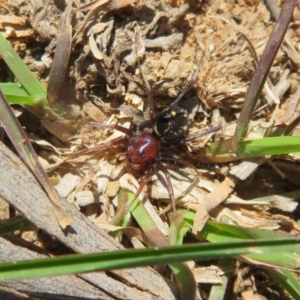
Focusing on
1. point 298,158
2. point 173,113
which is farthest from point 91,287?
point 298,158

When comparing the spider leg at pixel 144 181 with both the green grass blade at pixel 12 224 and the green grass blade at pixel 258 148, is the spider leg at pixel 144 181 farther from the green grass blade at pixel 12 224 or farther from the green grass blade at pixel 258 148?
the green grass blade at pixel 12 224

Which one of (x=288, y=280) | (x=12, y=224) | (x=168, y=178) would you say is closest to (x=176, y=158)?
(x=168, y=178)

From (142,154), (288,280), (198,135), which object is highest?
(198,135)

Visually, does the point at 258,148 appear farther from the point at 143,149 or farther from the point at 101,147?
the point at 101,147

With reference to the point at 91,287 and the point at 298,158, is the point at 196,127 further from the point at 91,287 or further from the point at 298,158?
the point at 91,287

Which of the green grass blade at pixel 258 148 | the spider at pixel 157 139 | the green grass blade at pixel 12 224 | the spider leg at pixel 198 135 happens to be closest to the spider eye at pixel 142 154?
the spider at pixel 157 139
